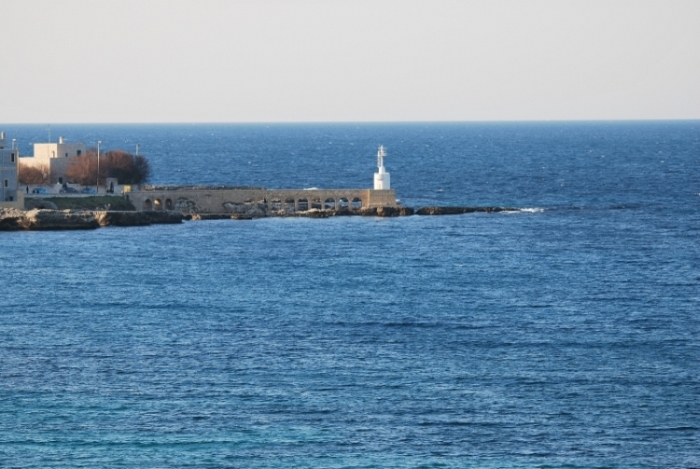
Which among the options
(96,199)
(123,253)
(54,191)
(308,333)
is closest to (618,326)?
(308,333)

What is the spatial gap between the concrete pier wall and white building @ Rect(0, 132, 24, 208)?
32.1 feet

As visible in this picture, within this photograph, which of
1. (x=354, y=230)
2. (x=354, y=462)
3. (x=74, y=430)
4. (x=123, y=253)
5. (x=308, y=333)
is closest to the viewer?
(x=354, y=462)

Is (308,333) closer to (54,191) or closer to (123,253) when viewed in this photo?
(123,253)

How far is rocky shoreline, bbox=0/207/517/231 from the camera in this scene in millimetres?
103312

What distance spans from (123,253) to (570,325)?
3697 centimetres

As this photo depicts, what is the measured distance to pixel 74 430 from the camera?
45812 millimetres

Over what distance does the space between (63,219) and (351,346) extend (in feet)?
166

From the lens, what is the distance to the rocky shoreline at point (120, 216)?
103 meters

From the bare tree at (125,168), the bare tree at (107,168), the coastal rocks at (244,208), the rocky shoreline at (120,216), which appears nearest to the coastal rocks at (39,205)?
the rocky shoreline at (120,216)

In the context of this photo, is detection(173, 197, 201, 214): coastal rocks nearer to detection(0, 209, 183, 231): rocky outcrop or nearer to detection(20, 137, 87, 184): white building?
detection(0, 209, 183, 231): rocky outcrop

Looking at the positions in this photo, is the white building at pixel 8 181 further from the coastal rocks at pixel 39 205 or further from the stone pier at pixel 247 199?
the stone pier at pixel 247 199

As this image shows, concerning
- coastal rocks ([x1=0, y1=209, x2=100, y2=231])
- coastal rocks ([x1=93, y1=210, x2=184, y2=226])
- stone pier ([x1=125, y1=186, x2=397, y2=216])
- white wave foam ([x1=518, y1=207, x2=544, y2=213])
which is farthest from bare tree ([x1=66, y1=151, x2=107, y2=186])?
white wave foam ([x1=518, y1=207, x2=544, y2=213])

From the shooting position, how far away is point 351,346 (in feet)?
194

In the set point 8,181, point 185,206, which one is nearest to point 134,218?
point 185,206
